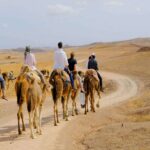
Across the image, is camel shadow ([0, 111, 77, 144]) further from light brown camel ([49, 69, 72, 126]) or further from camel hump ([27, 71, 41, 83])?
camel hump ([27, 71, 41, 83])

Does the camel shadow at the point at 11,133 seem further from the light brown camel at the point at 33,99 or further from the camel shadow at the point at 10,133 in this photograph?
the light brown camel at the point at 33,99

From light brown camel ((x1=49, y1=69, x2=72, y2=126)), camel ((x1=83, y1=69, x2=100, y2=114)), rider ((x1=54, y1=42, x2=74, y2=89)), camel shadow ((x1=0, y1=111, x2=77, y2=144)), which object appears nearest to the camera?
camel shadow ((x1=0, y1=111, x2=77, y2=144))

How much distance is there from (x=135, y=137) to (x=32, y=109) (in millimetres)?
3392

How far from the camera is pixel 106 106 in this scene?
990 inches

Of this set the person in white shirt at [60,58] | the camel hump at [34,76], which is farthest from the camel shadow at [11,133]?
the person in white shirt at [60,58]

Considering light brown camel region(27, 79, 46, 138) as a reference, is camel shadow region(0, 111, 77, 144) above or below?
below

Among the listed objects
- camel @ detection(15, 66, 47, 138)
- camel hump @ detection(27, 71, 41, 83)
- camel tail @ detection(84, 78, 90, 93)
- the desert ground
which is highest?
camel hump @ detection(27, 71, 41, 83)

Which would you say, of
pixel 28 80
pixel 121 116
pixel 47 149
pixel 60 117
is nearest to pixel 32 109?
pixel 28 80

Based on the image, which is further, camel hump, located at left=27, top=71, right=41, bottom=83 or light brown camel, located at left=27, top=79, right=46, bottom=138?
camel hump, located at left=27, top=71, right=41, bottom=83

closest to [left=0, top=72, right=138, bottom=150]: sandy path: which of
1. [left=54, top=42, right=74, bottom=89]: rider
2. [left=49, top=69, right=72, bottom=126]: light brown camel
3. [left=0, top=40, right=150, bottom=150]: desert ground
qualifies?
[left=0, top=40, right=150, bottom=150]: desert ground

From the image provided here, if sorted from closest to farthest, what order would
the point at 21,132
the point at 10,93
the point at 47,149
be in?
1. the point at 47,149
2. the point at 21,132
3. the point at 10,93

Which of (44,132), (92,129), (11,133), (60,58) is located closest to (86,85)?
(60,58)

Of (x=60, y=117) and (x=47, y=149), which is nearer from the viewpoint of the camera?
(x=47, y=149)

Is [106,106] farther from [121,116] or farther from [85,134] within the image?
[85,134]
